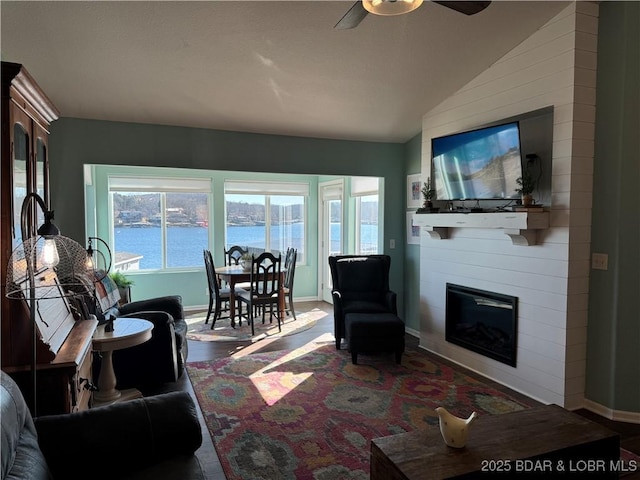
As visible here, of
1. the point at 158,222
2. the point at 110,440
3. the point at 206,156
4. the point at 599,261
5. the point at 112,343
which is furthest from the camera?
the point at 158,222

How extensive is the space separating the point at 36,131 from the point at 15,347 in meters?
1.18

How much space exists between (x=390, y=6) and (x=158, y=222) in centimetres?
568

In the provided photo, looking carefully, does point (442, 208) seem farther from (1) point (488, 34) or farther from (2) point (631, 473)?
(2) point (631, 473)

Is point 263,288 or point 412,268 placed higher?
point 412,268

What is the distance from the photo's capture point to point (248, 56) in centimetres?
349

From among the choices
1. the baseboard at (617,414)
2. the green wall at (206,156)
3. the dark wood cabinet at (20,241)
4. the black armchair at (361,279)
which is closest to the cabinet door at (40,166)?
the dark wood cabinet at (20,241)

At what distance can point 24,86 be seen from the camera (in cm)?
214

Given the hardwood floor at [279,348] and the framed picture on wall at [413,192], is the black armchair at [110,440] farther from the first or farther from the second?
the framed picture on wall at [413,192]

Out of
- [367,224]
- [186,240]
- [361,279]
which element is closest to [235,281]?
[186,240]

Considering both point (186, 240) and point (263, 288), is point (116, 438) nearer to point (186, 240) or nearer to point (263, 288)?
point (263, 288)

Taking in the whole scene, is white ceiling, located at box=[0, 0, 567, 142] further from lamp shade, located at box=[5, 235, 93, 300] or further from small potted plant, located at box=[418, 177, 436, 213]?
lamp shade, located at box=[5, 235, 93, 300]

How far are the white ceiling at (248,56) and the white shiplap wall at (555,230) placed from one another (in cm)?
21

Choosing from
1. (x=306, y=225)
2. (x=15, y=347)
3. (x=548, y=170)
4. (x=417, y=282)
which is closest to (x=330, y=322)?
(x=417, y=282)

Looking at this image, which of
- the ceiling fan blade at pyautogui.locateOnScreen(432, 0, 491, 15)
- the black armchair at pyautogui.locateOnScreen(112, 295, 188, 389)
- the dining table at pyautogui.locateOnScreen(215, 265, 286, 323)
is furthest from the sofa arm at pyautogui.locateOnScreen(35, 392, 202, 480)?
the dining table at pyautogui.locateOnScreen(215, 265, 286, 323)
